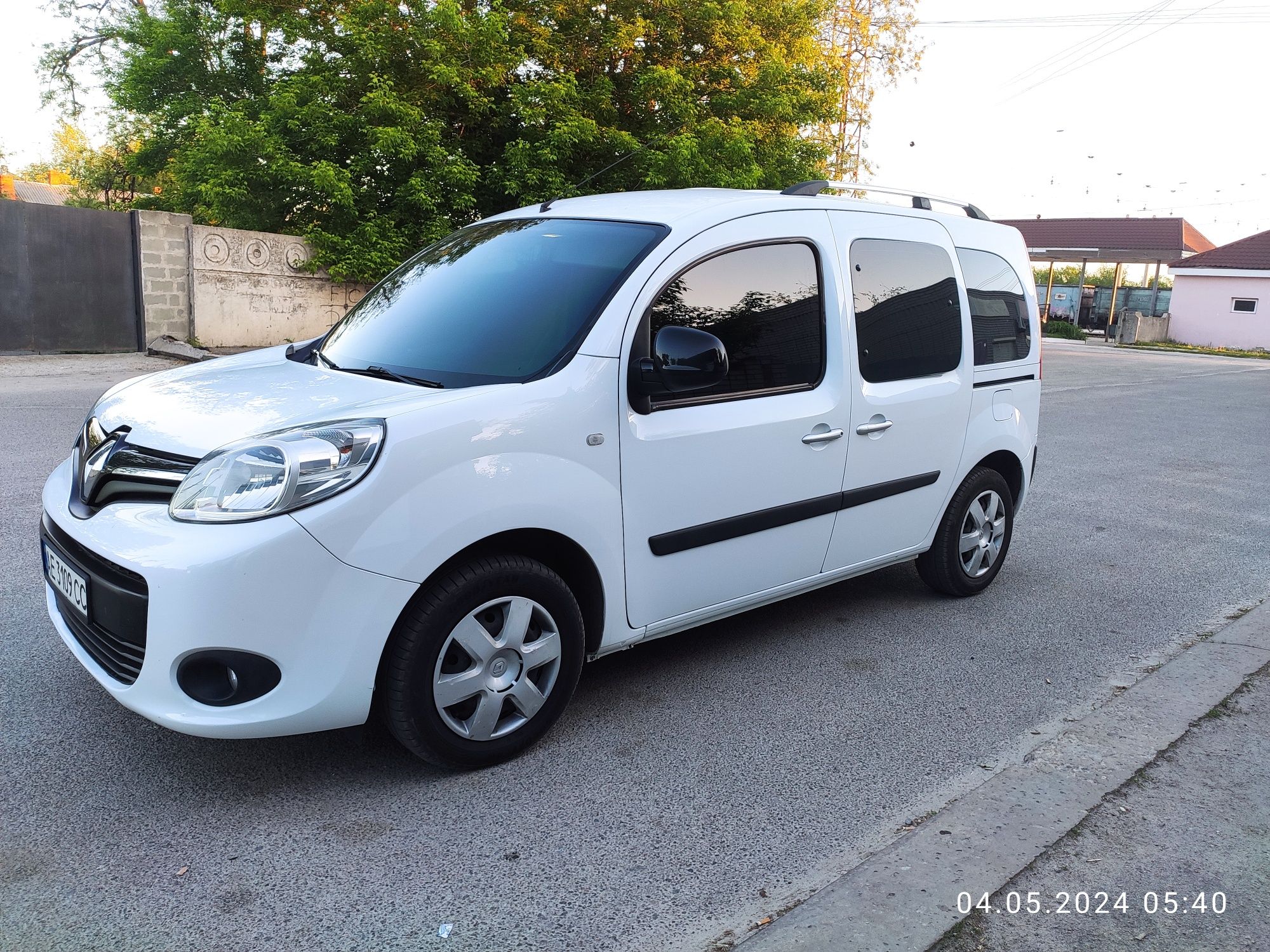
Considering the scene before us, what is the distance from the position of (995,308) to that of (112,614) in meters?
3.94

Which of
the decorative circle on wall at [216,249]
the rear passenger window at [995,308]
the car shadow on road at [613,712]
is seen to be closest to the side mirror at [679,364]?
the car shadow on road at [613,712]

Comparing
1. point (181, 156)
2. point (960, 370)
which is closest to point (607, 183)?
point (181, 156)

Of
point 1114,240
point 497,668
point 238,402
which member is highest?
point 1114,240

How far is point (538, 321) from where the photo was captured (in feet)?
10.9

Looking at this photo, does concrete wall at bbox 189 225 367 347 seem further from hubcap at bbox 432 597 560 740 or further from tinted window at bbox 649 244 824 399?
hubcap at bbox 432 597 560 740

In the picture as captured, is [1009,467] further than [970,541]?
Yes

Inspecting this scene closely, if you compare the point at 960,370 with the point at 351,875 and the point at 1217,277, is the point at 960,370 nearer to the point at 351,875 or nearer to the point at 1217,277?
the point at 351,875

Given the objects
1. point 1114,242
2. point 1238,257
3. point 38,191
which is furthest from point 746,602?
point 38,191

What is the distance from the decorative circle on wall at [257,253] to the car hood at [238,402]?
1379 cm

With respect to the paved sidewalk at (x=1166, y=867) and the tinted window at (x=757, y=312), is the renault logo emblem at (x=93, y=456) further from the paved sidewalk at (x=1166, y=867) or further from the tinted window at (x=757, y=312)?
the paved sidewalk at (x=1166, y=867)

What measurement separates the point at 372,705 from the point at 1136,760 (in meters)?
2.42

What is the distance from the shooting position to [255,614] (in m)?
2.54

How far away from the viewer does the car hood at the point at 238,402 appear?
281cm

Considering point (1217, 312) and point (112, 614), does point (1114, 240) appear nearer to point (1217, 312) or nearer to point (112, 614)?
point (1217, 312)
